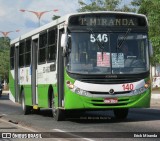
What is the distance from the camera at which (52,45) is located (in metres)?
18.7

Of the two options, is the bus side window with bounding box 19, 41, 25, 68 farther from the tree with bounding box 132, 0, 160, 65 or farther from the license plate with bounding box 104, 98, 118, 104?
the tree with bounding box 132, 0, 160, 65

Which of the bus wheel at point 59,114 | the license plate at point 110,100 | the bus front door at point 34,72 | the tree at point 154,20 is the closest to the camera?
the license plate at point 110,100

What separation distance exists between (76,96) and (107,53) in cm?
154

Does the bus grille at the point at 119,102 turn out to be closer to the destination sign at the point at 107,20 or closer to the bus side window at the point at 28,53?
the destination sign at the point at 107,20

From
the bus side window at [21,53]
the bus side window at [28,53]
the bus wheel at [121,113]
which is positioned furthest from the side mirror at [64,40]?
the bus side window at [21,53]

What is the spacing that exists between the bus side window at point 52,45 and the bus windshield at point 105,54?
1.39 m

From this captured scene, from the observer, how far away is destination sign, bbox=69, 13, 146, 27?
17.3 meters

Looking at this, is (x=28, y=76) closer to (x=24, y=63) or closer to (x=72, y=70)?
(x=24, y=63)

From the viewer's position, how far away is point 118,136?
43.5 feet

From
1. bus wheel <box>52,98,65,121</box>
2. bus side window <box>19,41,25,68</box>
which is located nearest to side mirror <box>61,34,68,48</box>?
bus wheel <box>52,98,65,121</box>

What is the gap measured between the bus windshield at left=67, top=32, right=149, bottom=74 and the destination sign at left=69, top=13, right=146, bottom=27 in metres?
0.35

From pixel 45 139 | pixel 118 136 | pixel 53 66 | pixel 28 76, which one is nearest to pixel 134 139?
pixel 118 136

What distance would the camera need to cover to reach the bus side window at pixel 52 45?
18337mm

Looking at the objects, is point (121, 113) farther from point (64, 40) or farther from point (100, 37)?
point (64, 40)
